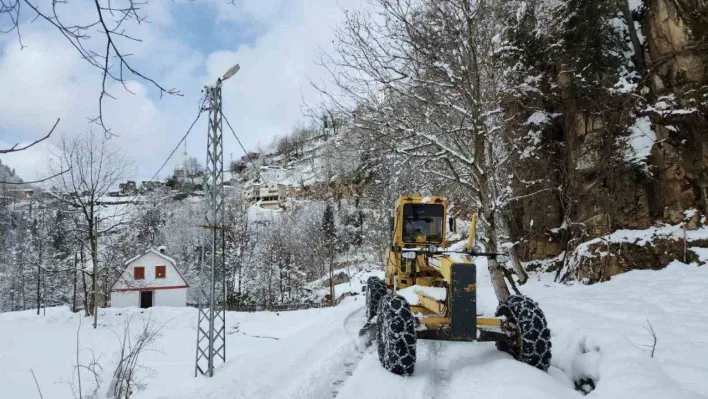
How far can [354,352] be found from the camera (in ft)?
25.4

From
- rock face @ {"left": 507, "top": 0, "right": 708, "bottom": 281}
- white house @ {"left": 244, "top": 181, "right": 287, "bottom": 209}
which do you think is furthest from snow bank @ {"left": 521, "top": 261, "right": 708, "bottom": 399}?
white house @ {"left": 244, "top": 181, "right": 287, "bottom": 209}

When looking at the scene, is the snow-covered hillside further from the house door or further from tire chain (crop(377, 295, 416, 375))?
the house door

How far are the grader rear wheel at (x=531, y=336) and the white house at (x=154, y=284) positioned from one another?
3645cm

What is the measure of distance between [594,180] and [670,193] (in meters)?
2.12

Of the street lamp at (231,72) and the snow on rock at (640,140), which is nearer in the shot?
the street lamp at (231,72)

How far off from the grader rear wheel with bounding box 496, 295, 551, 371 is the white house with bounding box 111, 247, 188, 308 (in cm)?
3645

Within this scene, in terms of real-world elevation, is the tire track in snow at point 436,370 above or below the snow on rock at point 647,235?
below

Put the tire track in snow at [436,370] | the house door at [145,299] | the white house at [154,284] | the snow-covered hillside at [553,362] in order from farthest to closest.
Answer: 1. the house door at [145,299]
2. the white house at [154,284]
3. the tire track in snow at [436,370]
4. the snow-covered hillside at [553,362]

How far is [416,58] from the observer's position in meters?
8.86

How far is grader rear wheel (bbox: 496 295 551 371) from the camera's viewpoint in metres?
5.37

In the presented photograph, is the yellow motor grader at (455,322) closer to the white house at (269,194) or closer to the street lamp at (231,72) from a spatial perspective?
the street lamp at (231,72)

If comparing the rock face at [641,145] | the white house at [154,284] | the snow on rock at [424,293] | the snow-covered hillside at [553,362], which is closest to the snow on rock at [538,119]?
the rock face at [641,145]

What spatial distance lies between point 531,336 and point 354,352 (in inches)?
134

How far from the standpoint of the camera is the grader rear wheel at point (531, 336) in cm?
537
